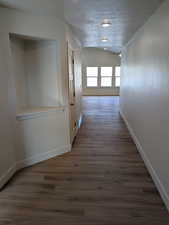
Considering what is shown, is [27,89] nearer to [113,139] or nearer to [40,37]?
[40,37]

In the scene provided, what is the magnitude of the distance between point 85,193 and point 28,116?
58.5 inches

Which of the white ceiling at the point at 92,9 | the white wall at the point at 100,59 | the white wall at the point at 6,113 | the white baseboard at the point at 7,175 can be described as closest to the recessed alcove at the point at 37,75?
the white wall at the point at 6,113

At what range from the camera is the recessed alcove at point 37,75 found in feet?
9.88

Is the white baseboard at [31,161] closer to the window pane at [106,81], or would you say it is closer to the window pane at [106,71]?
the window pane at [106,81]

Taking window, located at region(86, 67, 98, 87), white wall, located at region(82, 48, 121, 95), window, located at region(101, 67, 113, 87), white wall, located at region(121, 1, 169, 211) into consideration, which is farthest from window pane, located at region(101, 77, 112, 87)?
white wall, located at region(121, 1, 169, 211)

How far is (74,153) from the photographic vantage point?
3338 millimetres

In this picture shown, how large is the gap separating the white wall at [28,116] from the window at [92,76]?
881 cm

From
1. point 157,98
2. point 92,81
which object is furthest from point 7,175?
point 92,81

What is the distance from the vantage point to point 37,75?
316 cm

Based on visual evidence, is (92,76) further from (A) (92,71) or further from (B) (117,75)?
(B) (117,75)

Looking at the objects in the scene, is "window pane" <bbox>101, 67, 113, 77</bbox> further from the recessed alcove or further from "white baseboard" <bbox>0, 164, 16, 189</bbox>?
"white baseboard" <bbox>0, 164, 16, 189</bbox>

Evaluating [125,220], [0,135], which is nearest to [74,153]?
[0,135]

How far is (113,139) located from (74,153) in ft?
3.87

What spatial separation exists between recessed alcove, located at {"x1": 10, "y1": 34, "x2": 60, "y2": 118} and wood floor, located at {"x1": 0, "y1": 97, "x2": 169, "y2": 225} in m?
1.15
